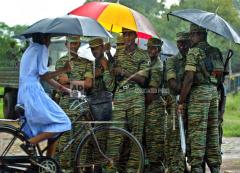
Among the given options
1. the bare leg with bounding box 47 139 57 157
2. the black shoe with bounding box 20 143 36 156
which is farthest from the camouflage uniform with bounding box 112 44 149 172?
the black shoe with bounding box 20 143 36 156

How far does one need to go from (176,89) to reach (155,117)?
1.86ft

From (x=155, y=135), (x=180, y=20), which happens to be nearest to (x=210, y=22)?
(x=155, y=135)

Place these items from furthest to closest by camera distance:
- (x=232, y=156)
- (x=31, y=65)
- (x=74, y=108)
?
1. (x=232, y=156)
2. (x=74, y=108)
3. (x=31, y=65)

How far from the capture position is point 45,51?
657cm

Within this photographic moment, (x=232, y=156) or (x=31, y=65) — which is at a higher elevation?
(x=31, y=65)

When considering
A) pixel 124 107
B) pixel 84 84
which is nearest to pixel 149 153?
pixel 124 107

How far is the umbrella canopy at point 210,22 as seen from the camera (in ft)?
22.7

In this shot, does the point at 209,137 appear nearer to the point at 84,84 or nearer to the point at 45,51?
the point at 84,84

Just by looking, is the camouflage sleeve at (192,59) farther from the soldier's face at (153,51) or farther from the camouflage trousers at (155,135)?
the camouflage trousers at (155,135)

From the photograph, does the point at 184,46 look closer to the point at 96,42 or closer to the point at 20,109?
the point at 96,42

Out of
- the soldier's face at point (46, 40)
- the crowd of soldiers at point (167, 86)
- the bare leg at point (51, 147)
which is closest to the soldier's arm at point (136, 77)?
the crowd of soldiers at point (167, 86)

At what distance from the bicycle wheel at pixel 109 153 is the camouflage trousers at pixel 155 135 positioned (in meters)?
0.48

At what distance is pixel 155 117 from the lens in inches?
308

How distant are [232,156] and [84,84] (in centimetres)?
429
